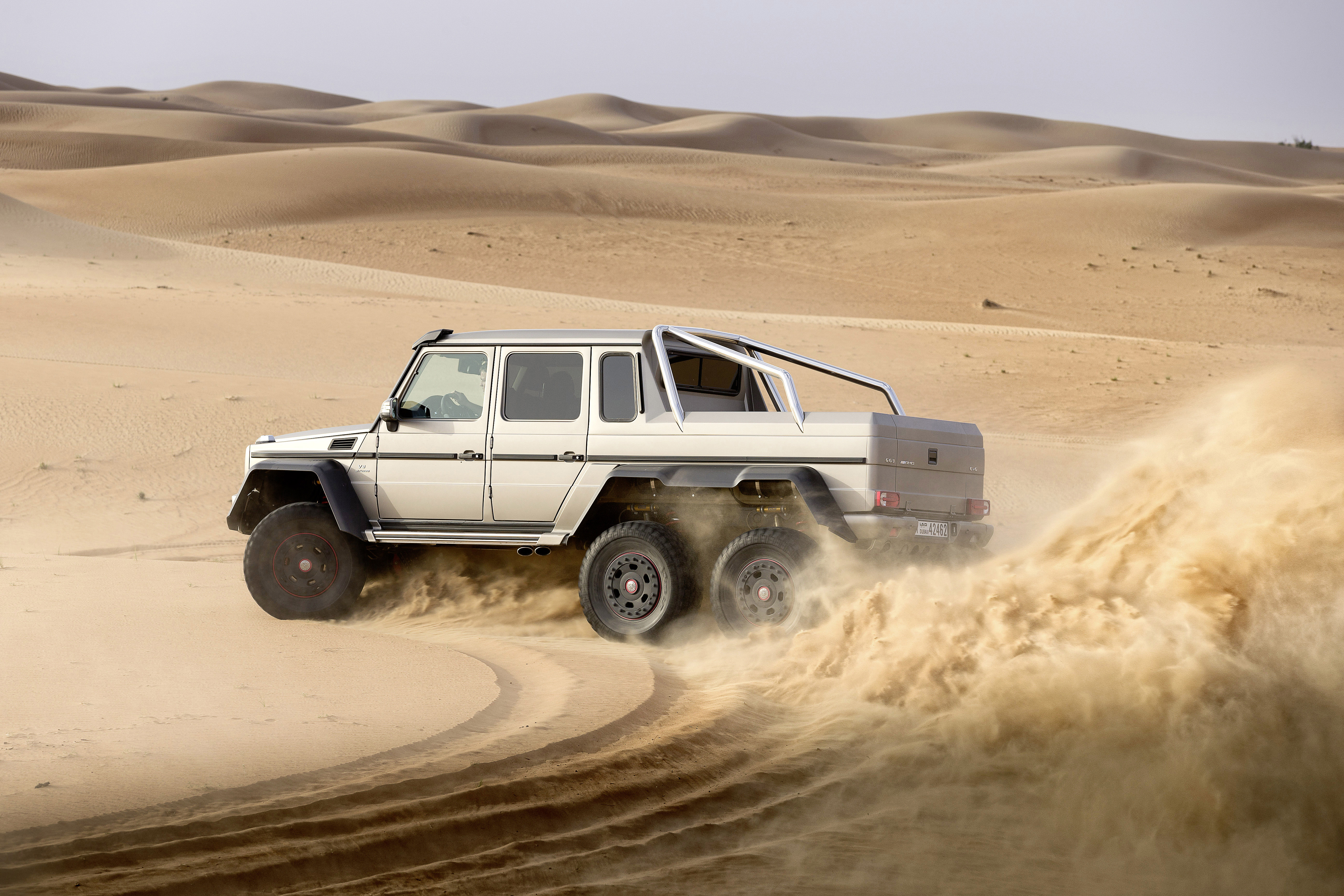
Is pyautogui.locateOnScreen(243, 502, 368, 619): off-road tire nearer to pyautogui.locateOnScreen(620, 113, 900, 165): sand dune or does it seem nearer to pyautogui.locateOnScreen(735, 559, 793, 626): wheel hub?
pyautogui.locateOnScreen(735, 559, 793, 626): wheel hub

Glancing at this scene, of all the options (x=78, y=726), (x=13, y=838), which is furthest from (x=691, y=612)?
(x=13, y=838)

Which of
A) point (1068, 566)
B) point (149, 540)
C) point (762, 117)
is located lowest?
point (149, 540)

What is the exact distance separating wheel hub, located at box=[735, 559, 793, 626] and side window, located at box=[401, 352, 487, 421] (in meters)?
2.14

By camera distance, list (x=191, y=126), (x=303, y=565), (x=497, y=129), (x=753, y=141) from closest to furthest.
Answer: (x=303, y=565) < (x=191, y=126) < (x=497, y=129) < (x=753, y=141)

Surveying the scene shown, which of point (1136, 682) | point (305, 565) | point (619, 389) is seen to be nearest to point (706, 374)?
point (619, 389)

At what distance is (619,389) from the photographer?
826 centimetres

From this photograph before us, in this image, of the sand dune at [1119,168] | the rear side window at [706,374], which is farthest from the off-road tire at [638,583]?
the sand dune at [1119,168]

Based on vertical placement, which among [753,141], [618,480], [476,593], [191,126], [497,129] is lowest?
[476,593]

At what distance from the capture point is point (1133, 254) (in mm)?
42844

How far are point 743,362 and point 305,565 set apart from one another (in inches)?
129

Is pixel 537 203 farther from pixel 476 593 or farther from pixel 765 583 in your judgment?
pixel 765 583

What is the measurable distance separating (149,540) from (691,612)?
6.85 m

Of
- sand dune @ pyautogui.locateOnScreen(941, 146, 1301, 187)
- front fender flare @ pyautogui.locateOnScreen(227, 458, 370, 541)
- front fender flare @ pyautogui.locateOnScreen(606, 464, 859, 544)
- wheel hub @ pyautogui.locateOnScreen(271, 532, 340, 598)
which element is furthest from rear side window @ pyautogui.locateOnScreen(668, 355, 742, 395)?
sand dune @ pyautogui.locateOnScreen(941, 146, 1301, 187)

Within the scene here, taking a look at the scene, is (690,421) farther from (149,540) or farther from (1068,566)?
(149,540)
